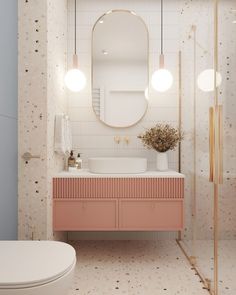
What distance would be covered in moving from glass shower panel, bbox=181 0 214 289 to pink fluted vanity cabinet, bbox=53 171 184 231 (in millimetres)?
197

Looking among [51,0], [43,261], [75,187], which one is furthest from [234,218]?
[51,0]

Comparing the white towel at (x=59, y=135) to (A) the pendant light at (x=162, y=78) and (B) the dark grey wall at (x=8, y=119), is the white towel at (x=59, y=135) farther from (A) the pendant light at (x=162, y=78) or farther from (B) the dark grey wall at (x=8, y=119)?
(A) the pendant light at (x=162, y=78)

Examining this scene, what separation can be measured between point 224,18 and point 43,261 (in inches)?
63.9

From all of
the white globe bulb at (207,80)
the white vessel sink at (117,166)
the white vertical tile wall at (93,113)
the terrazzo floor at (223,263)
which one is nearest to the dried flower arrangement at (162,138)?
the white vertical tile wall at (93,113)

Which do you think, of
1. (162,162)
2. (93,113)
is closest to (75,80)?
(93,113)

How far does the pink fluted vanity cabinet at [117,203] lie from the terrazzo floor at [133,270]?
31 cm

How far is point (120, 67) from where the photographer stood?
2928 mm

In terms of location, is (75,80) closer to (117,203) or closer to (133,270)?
(117,203)

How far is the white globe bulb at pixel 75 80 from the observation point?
9.10ft

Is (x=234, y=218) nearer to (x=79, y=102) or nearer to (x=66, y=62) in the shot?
(x=79, y=102)

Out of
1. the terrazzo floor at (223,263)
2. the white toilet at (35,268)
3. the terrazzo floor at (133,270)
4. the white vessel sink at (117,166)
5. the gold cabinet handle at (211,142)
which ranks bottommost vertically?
the terrazzo floor at (133,270)

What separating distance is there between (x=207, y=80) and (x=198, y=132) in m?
0.46

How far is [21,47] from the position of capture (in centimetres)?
215

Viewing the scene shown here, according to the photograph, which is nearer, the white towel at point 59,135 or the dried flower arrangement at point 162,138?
the white towel at point 59,135
